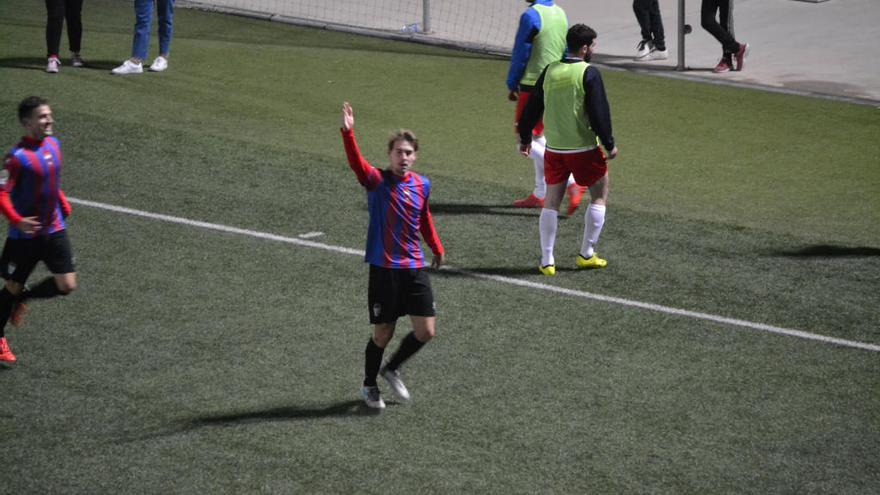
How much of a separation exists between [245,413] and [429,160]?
7.19 metres

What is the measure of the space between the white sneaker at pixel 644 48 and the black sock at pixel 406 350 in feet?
42.2

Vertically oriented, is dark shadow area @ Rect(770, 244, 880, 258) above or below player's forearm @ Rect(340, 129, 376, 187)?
below

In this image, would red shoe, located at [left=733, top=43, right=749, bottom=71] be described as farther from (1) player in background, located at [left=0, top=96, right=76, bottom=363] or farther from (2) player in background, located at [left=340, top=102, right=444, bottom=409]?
(1) player in background, located at [left=0, top=96, right=76, bottom=363]

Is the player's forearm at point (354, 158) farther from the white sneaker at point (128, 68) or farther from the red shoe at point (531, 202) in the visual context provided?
the white sneaker at point (128, 68)

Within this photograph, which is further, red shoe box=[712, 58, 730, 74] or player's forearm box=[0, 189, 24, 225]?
red shoe box=[712, 58, 730, 74]

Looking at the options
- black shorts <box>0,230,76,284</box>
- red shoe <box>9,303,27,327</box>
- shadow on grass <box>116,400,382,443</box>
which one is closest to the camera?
shadow on grass <box>116,400,382,443</box>

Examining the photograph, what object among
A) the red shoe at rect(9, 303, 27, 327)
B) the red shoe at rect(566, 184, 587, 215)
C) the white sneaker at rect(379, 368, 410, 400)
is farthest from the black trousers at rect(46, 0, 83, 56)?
the white sneaker at rect(379, 368, 410, 400)

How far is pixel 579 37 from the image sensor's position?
1120cm

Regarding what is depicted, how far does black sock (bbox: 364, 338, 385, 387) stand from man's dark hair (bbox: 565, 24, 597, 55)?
4.03 m

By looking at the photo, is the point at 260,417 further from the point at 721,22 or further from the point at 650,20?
the point at 650,20

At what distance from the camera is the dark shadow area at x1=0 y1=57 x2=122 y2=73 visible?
1791 cm

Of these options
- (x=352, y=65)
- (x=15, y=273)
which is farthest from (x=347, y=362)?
(x=352, y=65)

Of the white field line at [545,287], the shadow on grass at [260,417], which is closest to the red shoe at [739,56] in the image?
the white field line at [545,287]

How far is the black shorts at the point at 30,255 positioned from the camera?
906cm
